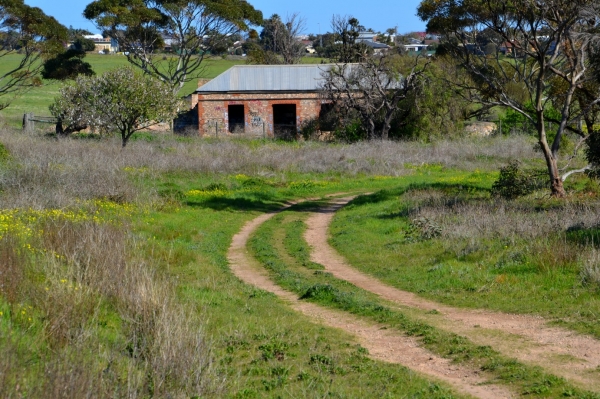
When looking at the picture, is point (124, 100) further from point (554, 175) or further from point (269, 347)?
point (269, 347)

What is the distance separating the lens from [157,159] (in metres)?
28.4

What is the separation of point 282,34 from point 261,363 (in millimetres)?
68516

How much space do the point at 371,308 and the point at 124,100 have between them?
77.0ft

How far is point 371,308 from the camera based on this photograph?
10.1 meters

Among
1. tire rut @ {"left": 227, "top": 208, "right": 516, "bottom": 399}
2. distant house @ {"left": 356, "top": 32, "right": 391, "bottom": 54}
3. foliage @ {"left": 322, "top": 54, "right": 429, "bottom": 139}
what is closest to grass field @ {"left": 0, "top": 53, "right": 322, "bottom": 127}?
distant house @ {"left": 356, "top": 32, "right": 391, "bottom": 54}

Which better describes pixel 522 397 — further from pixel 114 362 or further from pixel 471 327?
pixel 114 362

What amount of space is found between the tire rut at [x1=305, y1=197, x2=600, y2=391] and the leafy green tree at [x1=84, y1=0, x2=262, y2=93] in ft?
135

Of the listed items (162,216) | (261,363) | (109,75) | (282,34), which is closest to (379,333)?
(261,363)

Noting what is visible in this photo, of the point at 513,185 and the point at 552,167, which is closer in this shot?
the point at 552,167

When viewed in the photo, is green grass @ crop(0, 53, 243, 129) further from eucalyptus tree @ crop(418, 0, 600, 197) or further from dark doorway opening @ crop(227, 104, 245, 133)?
eucalyptus tree @ crop(418, 0, 600, 197)

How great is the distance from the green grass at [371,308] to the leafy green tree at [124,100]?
15.0 m

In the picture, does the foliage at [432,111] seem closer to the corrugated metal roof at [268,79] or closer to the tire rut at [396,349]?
the corrugated metal roof at [268,79]

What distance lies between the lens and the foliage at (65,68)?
54875mm

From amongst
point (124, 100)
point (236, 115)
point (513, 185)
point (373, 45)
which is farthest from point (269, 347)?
point (373, 45)
